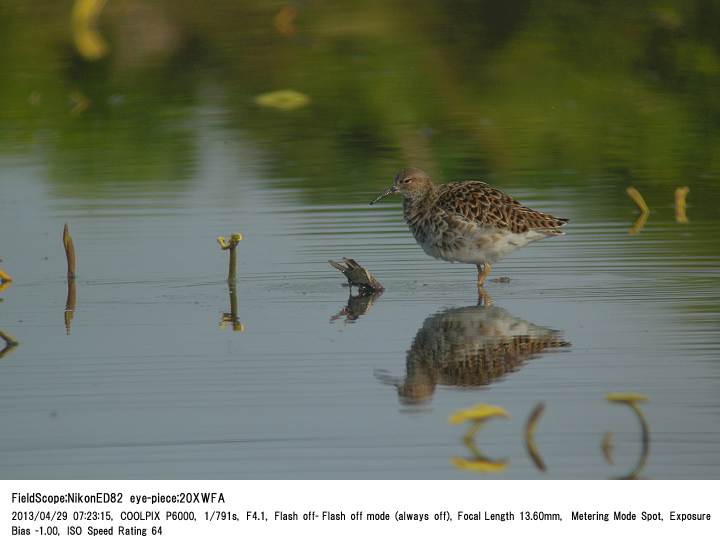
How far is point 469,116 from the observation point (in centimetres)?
2136

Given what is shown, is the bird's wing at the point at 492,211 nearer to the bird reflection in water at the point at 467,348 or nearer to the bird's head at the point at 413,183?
the bird's head at the point at 413,183

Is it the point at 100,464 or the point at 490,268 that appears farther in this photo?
the point at 490,268

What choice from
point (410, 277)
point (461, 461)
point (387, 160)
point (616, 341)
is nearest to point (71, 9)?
point (387, 160)

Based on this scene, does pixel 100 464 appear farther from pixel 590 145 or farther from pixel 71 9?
pixel 71 9

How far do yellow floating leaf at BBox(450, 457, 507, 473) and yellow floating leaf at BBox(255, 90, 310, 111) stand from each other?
15373 millimetres

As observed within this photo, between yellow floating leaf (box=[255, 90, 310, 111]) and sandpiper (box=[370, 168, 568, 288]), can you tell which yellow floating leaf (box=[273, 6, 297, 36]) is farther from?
sandpiper (box=[370, 168, 568, 288])

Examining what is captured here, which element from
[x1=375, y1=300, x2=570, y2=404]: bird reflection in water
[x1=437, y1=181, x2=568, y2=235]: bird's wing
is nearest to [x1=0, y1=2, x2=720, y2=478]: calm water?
[x1=375, y1=300, x2=570, y2=404]: bird reflection in water

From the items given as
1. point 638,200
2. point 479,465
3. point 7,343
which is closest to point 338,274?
point 7,343

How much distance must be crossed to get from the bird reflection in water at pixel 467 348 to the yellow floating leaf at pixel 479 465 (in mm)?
1113

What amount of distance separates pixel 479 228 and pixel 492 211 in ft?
0.75

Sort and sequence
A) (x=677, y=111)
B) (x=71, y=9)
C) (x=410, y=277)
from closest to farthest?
(x=410, y=277), (x=677, y=111), (x=71, y=9)

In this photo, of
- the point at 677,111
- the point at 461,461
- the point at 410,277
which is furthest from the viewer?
the point at 677,111

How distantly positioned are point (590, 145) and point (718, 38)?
679 centimetres

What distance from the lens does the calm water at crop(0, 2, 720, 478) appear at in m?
8.50
